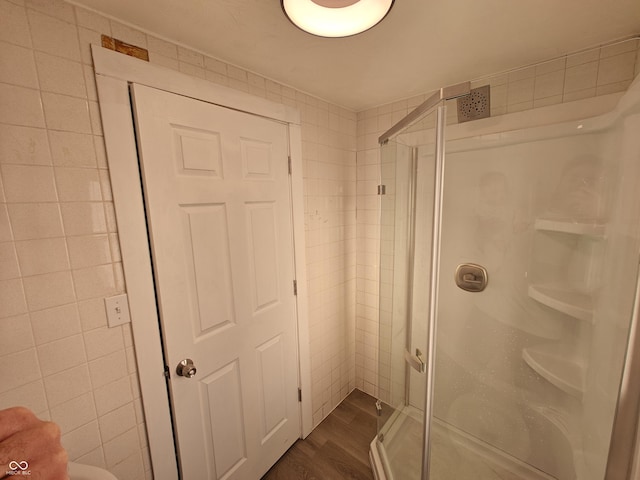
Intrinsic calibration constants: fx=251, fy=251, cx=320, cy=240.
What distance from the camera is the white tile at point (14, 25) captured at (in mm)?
665

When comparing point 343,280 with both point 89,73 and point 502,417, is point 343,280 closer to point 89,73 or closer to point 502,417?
point 502,417

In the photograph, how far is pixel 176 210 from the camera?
0.98 meters

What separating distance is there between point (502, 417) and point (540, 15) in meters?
1.88

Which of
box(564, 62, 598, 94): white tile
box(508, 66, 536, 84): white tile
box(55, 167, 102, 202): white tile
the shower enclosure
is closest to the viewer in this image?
box(55, 167, 102, 202): white tile

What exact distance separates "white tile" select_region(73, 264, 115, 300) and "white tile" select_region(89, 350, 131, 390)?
0.22m

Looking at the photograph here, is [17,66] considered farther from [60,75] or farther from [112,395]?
[112,395]

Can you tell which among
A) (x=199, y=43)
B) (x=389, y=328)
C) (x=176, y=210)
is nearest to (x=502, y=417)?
(x=389, y=328)

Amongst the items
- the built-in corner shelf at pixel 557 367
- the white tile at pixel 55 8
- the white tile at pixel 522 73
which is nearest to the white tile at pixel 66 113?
the white tile at pixel 55 8

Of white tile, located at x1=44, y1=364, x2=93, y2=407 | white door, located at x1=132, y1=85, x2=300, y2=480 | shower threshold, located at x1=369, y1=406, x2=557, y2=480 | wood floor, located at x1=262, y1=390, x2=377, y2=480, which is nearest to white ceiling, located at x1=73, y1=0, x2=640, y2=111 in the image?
white door, located at x1=132, y1=85, x2=300, y2=480

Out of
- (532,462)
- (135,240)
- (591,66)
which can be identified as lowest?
(532,462)

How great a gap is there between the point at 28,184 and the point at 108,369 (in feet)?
2.10

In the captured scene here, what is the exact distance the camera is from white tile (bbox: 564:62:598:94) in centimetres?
109

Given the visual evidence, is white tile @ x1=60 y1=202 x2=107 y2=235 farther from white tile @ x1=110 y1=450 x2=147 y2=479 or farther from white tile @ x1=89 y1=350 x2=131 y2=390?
white tile @ x1=110 y1=450 x2=147 y2=479

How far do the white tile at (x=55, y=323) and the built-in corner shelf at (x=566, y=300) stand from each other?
188 centimetres
